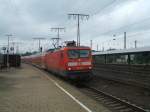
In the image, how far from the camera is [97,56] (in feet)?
122

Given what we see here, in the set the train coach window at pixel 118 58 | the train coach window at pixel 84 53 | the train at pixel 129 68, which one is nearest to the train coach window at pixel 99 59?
the train at pixel 129 68

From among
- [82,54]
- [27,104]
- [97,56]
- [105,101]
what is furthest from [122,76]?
[97,56]

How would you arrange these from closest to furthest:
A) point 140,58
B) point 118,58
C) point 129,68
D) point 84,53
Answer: point 129,68 < point 84,53 < point 140,58 < point 118,58

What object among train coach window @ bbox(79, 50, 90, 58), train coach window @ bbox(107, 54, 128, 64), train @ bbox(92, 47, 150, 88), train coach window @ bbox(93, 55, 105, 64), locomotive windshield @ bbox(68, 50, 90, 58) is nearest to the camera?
train @ bbox(92, 47, 150, 88)

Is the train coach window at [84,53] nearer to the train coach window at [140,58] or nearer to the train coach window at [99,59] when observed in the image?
the train coach window at [140,58]

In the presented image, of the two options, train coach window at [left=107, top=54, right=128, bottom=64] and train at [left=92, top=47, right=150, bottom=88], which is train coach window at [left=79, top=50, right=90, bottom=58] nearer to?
train at [left=92, top=47, right=150, bottom=88]

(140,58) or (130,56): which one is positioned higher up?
(130,56)

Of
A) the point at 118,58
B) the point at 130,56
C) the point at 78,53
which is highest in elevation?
the point at 78,53

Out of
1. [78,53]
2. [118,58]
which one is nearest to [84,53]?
[78,53]

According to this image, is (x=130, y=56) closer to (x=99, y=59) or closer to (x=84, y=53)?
(x=84, y=53)

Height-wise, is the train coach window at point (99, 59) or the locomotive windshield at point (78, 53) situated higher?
the locomotive windshield at point (78, 53)

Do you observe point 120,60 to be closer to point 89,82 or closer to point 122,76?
point 89,82

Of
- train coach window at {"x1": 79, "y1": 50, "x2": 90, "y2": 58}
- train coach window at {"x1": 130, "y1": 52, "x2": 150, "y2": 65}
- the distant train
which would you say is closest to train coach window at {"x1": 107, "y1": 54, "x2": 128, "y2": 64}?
the distant train

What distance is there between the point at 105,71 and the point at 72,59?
4.47 metres
